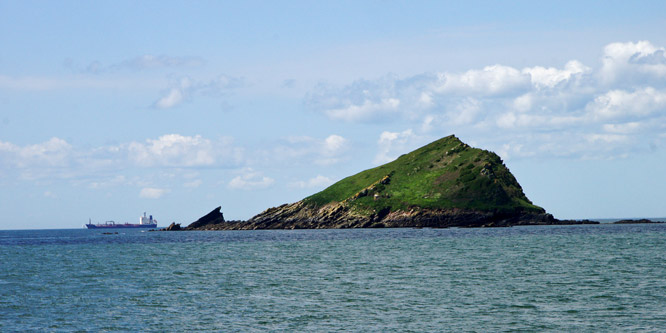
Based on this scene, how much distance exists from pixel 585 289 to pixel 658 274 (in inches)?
663

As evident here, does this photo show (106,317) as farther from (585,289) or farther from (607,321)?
(585,289)

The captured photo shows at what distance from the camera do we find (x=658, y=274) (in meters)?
72.6

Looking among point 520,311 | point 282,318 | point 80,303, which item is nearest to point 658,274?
point 520,311

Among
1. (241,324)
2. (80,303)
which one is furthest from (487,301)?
(80,303)

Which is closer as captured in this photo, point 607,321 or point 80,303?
point 607,321

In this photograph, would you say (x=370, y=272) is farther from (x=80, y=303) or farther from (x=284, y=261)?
(x=80, y=303)

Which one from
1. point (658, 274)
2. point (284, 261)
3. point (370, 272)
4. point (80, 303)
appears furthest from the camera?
point (284, 261)

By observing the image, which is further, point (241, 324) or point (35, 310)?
point (35, 310)

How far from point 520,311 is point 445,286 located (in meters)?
15.9

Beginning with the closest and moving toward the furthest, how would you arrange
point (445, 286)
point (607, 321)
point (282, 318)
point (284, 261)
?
point (607, 321) < point (282, 318) < point (445, 286) < point (284, 261)

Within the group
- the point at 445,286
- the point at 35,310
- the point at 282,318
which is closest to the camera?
the point at 282,318

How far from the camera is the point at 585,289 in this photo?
201 feet

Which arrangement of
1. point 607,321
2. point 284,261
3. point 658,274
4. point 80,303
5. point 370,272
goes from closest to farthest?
1. point 607,321
2. point 80,303
3. point 658,274
4. point 370,272
5. point 284,261

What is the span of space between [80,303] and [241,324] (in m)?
19.3
